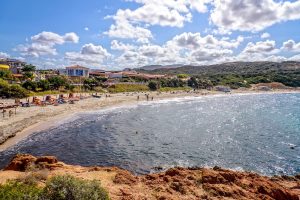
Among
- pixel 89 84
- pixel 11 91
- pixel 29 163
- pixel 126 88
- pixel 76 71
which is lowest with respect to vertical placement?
pixel 29 163

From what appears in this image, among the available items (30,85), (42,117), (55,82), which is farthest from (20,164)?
(55,82)

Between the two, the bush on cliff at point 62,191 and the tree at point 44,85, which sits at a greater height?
the tree at point 44,85

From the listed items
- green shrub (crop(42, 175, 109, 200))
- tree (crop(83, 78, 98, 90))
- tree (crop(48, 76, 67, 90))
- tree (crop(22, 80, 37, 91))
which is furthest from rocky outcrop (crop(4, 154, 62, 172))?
tree (crop(83, 78, 98, 90))

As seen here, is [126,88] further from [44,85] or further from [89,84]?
[44,85]

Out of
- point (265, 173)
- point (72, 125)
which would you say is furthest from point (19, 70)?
point (265, 173)

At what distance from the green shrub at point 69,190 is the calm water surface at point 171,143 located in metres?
13.8

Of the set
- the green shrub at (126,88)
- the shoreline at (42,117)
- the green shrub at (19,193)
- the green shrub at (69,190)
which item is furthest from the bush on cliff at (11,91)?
the green shrub at (69,190)

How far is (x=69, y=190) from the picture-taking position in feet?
40.8

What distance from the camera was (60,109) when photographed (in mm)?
61750

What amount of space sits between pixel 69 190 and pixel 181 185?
25.7ft

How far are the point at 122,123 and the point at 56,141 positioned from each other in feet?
52.6

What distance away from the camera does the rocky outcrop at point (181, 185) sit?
17.3 metres

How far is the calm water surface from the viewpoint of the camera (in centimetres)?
2919

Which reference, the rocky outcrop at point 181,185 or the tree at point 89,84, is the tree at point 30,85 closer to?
the tree at point 89,84
